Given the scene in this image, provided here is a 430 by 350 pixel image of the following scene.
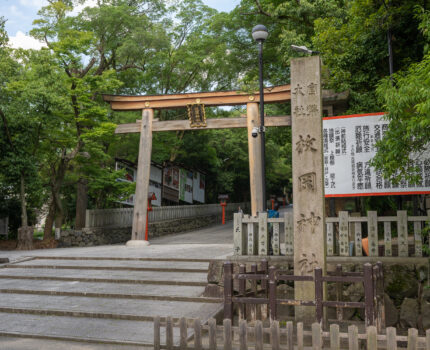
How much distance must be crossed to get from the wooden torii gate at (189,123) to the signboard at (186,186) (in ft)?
25.6

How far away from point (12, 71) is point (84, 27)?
4.65 meters

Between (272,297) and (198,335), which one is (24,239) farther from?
(198,335)

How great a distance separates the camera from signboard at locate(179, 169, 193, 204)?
2533cm

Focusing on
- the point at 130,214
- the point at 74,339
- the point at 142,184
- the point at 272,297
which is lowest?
the point at 74,339

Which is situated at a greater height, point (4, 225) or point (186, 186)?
point (186, 186)

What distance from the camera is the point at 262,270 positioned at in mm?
6945

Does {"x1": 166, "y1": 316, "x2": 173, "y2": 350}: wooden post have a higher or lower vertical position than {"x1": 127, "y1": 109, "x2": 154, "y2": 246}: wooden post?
lower

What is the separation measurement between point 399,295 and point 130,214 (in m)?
16.0

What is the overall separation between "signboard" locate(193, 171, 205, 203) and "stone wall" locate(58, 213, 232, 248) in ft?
7.47

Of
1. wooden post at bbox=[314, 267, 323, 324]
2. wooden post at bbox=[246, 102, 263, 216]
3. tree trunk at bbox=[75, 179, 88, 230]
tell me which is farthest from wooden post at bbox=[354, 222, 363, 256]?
tree trunk at bbox=[75, 179, 88, 230]

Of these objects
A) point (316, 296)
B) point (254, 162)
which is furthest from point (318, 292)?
point (254, 162)

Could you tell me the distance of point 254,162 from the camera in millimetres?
16375

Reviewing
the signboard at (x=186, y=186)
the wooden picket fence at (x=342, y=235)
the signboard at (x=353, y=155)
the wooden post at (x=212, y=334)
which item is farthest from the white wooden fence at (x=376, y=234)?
the signboard at (x=186, y=186)

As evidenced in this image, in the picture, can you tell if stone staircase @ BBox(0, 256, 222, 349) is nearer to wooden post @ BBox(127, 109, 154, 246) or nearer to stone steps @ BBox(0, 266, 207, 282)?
stone steps @ BBox(0, 266, 207, 282)
